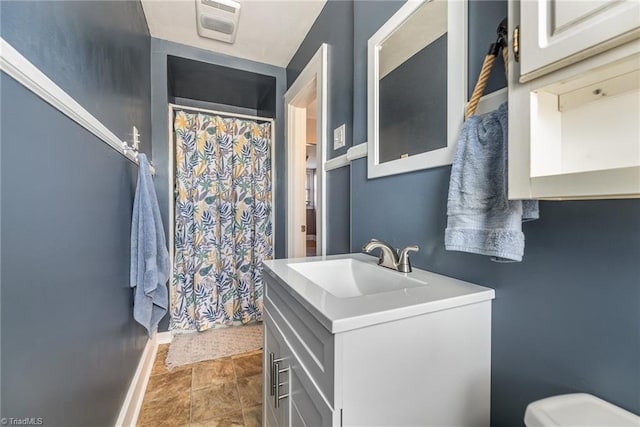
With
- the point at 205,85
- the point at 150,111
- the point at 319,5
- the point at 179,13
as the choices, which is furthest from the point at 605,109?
the point at 205,85

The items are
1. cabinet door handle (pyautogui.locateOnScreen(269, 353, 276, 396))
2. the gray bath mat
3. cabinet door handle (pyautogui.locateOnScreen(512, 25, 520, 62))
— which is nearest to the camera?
cabinet door handle (pyautogui.locateOnScreen(512, 25, 520, 62))

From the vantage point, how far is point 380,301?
2.07 feet

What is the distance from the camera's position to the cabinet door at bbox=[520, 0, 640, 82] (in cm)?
37

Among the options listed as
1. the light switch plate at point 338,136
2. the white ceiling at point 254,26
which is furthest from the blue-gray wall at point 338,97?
the white ceiling at point 254,26

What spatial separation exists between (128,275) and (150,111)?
1.42 meters

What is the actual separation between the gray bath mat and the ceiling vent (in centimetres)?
241

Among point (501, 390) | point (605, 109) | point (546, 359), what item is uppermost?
point (605, 109)

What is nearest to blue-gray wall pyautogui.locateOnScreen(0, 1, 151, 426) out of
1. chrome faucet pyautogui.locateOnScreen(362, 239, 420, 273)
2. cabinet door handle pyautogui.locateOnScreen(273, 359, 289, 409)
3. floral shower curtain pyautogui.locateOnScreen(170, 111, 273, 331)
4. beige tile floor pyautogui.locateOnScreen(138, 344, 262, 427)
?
beige tile floor pyautogui.locateOnScreen(138, 344, 262, 427)

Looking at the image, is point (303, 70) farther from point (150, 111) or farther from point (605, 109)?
point (605, 109)

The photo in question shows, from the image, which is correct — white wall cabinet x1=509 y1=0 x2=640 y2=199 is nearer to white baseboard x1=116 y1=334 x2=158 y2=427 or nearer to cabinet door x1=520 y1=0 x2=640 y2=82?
cabinet door x1=520 y1=0 x2=640 y2=82

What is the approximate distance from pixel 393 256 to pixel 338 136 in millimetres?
887

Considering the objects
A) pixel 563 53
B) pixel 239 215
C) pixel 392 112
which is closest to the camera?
pixel 563 53

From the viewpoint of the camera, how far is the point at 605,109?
499 millimetres

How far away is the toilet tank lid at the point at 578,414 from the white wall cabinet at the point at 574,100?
0.37 meters
